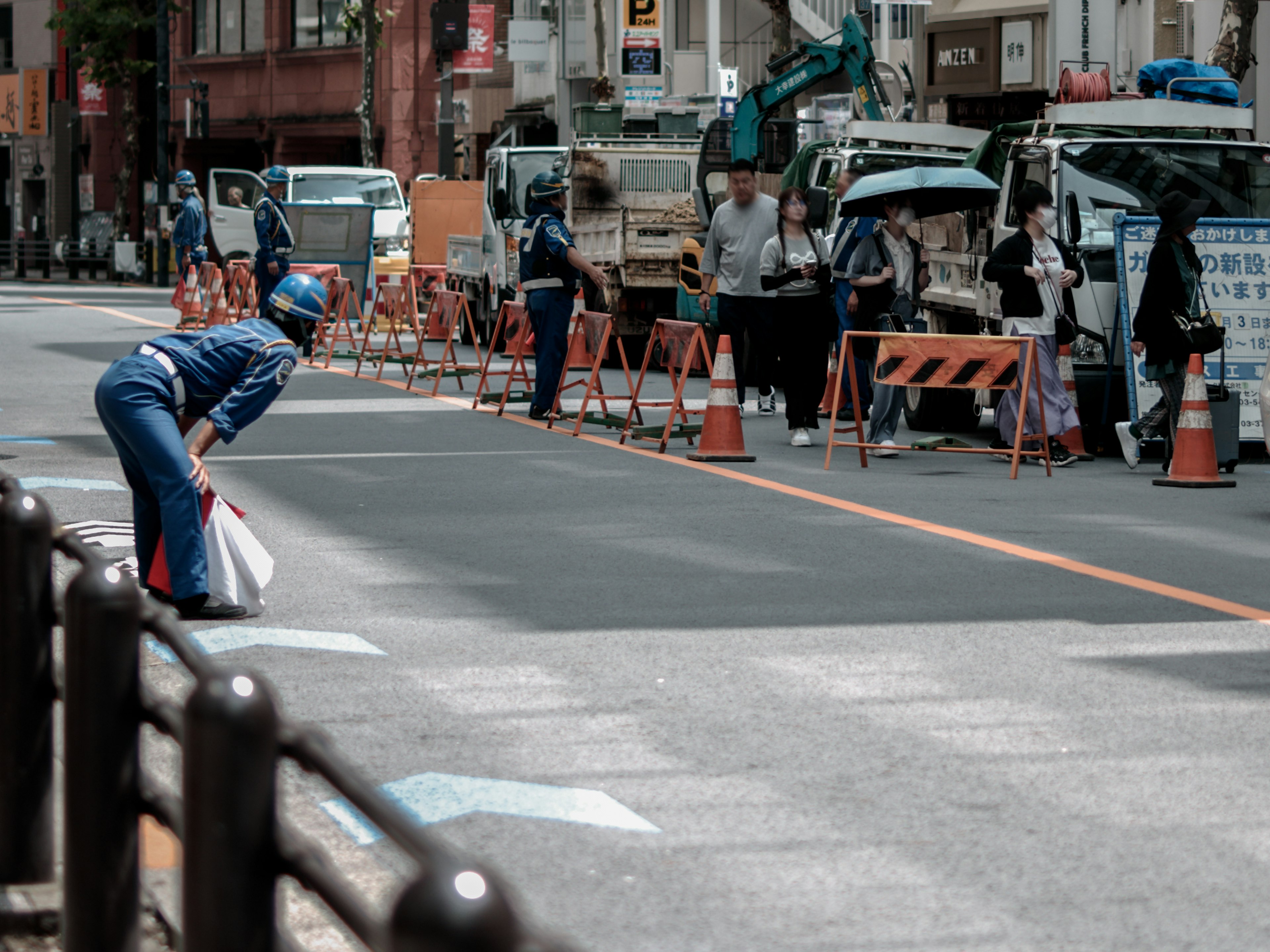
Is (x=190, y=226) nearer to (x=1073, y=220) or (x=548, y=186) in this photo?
(x=548, y=186)

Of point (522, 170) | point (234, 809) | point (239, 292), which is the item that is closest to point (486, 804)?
point (234, 809)

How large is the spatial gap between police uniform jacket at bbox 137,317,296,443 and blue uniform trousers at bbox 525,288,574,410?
855 centimetres

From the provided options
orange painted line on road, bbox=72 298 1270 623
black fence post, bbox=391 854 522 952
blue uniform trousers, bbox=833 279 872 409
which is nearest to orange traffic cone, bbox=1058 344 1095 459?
blue uniform trousers, bbox=833 279 872 409

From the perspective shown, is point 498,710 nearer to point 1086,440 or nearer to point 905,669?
point 905,669

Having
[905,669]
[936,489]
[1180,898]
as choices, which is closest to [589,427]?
[936,489]

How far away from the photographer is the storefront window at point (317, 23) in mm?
56938

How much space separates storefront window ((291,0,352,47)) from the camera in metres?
56.9

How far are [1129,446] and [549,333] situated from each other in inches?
192

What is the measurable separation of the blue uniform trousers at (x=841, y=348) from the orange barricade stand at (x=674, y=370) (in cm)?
101

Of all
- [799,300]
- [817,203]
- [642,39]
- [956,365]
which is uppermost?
[642,39]

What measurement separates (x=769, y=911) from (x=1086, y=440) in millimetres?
10969

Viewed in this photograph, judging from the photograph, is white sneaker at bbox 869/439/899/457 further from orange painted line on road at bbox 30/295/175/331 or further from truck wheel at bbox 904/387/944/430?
orange painted line on road at bbox 30/295/175/331

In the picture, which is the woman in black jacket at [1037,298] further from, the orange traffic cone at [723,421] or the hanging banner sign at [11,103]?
the hanging banner sign at [11,103]

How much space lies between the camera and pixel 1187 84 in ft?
55.5
